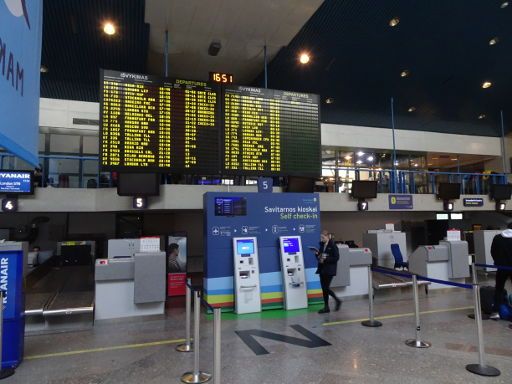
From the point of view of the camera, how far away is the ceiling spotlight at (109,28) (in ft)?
28.7

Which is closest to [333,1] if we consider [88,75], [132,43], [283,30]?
[283,30]

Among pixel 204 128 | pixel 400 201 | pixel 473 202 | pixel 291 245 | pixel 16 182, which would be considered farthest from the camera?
pixel 473 202

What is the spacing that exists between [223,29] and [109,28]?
9.08 ft

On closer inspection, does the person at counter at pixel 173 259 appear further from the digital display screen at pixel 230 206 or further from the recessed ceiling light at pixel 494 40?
the recessed ceiling light at pixel 494 40

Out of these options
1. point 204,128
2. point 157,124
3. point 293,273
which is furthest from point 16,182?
point 293,273

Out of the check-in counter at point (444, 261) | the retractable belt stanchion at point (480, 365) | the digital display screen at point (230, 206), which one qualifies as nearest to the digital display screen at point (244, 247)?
the digital display screen at point (230, 206)

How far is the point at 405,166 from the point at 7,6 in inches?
675

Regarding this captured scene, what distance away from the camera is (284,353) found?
4.98 m

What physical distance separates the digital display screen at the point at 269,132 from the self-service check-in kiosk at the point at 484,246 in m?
8.27

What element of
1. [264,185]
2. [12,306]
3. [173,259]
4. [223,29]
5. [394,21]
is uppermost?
[394,21]

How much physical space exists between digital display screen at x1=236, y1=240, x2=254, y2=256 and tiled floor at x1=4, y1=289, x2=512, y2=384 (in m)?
1.29

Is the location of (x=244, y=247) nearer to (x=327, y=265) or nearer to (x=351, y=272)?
(x=327, y=265)

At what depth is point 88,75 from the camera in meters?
11.0

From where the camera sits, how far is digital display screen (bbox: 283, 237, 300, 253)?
26.1ft
